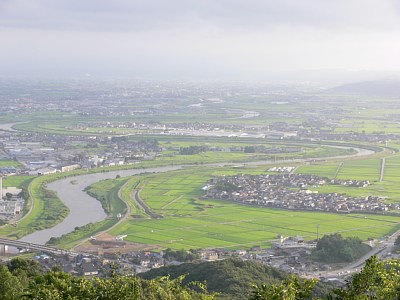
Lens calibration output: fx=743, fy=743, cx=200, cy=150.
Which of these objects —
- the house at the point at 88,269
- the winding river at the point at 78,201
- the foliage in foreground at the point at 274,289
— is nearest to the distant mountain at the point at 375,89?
the winding river at the point at 78,201

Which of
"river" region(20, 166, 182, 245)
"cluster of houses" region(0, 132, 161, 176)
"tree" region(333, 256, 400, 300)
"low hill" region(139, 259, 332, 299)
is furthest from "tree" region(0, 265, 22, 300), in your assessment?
"cluster of houses" region(0, 132, 161, 176)

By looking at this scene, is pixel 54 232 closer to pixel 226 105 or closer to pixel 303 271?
pixel 303 271

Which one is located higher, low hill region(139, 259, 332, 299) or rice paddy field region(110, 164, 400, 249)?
low hill region(139, 259, 332, 299)

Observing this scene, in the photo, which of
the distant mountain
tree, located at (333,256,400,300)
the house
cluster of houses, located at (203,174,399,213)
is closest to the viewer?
tree, located at (333,256,400,300)

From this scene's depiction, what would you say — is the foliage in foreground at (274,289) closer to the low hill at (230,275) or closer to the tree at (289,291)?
the tree at (289,291)

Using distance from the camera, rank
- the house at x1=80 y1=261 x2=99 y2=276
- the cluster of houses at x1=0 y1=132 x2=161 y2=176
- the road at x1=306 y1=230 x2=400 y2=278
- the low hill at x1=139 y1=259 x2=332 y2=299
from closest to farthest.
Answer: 1. the low hill at x1=139 y1=259 x2=332 y2=299
2. the house at x1=80 y1=261 x2=99 y2=276
3. the road at x1=306 y1=230 x2=400 y2=278
4. the cluster of houses at x1=0 y1=132 x2=161 y2=176

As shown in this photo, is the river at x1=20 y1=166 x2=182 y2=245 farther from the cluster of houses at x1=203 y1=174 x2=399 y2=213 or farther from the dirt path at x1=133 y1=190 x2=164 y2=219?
the cluster of houses at x1=203 y1=174 x2=399 y2=213
